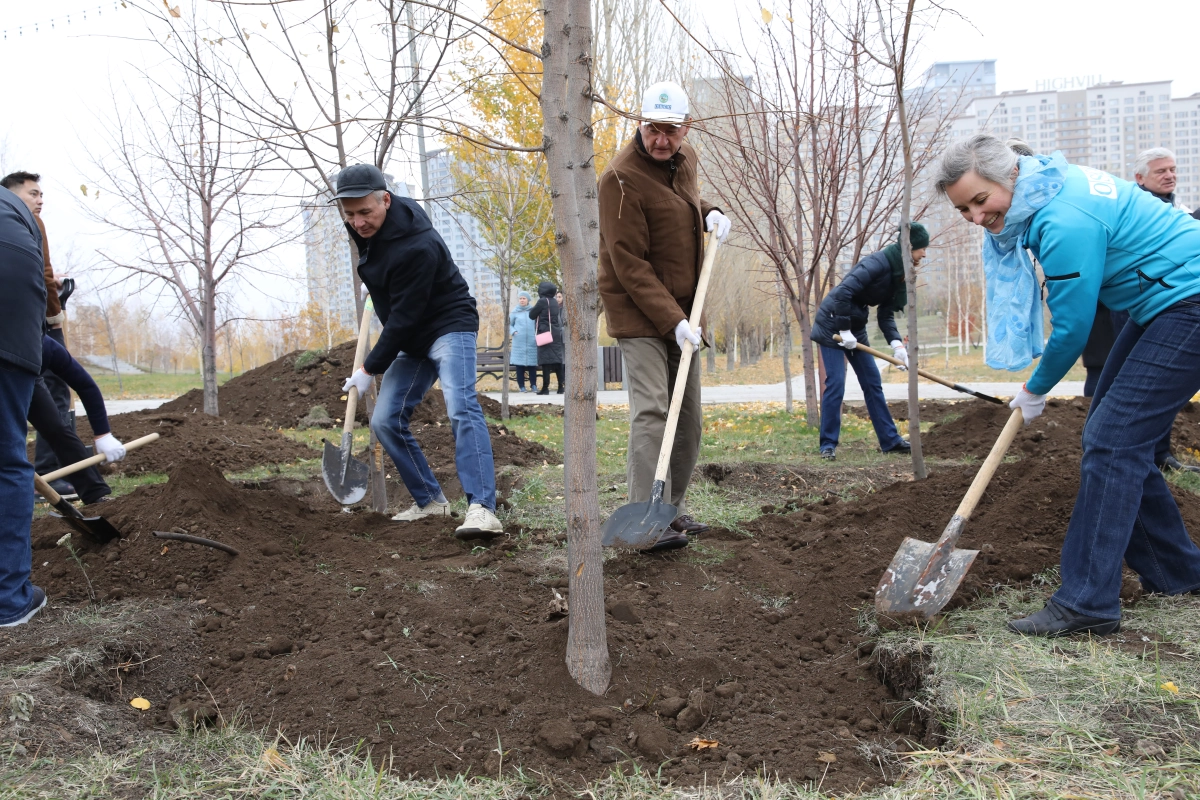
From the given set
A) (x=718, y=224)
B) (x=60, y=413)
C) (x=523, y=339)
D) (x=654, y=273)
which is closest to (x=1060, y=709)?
(x=654, y=273)

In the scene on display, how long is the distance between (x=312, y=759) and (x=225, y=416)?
373 inches

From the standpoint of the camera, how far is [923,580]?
2.87 meters

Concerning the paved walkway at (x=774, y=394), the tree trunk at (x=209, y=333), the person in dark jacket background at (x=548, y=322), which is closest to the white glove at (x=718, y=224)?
the tree trunk at (x=209, y=333)

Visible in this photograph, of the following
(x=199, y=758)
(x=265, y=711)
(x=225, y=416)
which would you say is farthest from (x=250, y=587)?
(x=225, y=416)

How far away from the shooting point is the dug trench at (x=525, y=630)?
7.29 ft

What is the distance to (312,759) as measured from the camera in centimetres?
209

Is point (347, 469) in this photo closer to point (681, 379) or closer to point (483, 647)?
point (681, 379)

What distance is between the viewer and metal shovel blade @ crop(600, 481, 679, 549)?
3191 mm

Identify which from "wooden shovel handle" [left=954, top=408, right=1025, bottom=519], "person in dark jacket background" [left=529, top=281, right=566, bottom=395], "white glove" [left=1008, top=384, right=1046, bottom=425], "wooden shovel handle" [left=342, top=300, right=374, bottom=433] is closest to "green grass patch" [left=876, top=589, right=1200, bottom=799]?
"wooden shovel handle" [left=954, top=408, right=1025, bottom=519]

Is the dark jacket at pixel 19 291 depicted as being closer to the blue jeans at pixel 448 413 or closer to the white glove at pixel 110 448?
the white glove at pixel 110 448

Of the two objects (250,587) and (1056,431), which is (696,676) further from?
(1056,431)

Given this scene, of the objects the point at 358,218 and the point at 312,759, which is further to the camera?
the point at 358,218

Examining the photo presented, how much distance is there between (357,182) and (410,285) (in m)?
0.52

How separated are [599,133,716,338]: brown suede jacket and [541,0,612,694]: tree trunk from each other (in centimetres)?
116
